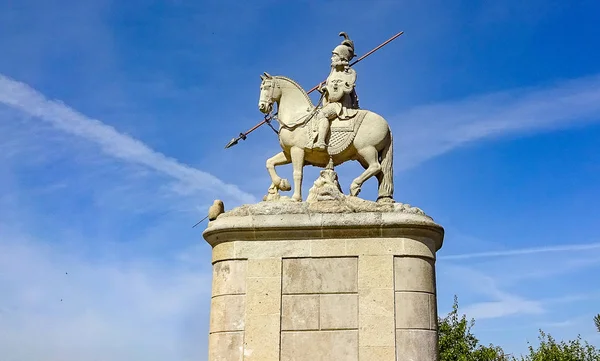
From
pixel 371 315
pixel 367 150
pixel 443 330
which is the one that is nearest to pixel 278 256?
pixel 371 315

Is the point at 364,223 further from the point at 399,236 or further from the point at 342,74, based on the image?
the point at 342,74

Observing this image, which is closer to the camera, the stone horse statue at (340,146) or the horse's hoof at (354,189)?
the horse's hoof at (354,189)

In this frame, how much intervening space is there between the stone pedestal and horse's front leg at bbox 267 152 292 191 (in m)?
0.90

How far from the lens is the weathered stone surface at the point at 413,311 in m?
9.97

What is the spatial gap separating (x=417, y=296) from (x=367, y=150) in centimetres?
261

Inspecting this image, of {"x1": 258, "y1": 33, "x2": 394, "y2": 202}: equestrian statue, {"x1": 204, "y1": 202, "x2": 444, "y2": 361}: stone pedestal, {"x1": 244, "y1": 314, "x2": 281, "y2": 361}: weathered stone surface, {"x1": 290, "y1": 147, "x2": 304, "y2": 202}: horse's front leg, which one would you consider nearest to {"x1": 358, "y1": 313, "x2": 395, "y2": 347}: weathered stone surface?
{"x1": 204, "y1": 202, "x2": 444, "y2": 361}: stone pedestal

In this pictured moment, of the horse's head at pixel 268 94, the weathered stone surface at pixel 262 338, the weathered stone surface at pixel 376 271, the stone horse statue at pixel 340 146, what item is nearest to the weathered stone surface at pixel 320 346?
the weathered stone surface at pixel 262 338

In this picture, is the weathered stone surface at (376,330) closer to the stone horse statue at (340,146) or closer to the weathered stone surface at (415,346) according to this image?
the weathered stone surface at (415,346)

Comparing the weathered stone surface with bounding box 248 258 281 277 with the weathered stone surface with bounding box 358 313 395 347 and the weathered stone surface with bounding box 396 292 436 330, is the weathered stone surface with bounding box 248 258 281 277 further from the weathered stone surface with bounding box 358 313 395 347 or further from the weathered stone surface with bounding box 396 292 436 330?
the weathered stone surface with bounding box 396 292 436 330

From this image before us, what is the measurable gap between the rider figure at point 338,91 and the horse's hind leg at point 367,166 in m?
0.66

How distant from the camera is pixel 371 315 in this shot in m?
10.0

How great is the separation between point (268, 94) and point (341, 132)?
60.6 inches

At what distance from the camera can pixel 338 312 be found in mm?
10133

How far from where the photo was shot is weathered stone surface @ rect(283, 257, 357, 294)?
10.3 meters
